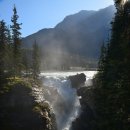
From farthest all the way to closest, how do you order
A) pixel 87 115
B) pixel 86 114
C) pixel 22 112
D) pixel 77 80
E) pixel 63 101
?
1. pixel 77 80
2. pixel 63 101
3. pixel 86 114
4. pixel 87 115
5. pixel 22 112

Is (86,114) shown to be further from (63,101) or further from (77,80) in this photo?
(77,80)

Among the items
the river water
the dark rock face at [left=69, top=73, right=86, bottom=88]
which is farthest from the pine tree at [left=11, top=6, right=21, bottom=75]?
the dark rock face at [left=69, top=73, right=86, bottom=88]

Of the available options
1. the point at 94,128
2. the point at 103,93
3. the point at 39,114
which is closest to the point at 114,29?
the point at 103,93

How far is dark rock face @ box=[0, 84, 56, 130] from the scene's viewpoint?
202 ft

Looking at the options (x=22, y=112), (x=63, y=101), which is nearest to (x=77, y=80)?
(x=63, y=101)

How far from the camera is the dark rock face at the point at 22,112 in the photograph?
61562 mm

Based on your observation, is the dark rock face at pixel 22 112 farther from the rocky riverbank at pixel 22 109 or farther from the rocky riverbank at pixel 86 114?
the rocky riverbank at pixel 86 114

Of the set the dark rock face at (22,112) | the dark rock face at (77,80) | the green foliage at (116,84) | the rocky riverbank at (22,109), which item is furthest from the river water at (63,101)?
the dark rock face at (22,112)

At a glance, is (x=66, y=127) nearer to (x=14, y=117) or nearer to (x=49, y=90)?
(x=49, y=90)

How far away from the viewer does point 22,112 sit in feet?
206

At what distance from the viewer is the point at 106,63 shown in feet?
248

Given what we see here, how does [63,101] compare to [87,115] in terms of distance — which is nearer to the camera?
[87,115]

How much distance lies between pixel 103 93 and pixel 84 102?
14530 mm

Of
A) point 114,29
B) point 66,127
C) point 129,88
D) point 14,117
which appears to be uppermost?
point 114,29
